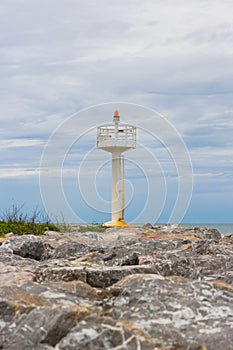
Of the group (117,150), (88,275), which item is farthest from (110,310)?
(117,150)

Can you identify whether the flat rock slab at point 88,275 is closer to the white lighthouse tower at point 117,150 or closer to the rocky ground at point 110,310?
the rocky ground at point 110,310

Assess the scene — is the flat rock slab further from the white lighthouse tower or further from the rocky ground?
the white lighthouse tower

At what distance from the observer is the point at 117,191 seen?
28375 mm

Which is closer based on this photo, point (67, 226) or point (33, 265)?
point (33, 265)

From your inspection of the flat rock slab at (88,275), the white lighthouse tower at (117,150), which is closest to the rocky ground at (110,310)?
the flat rock slab at (88,275)

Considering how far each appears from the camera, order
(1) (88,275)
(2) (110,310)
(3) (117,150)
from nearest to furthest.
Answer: (2) (110,310) → (1) (88,275) → (3) (117,150)

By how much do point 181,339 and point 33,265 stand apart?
317cm

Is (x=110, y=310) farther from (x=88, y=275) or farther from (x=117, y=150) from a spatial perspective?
(x=117, y=150)

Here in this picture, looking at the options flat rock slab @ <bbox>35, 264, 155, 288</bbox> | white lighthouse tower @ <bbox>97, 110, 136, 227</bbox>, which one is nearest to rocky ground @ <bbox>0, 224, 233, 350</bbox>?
flat rock slab @ <bbox>35, 264, 155, 288</bbox>

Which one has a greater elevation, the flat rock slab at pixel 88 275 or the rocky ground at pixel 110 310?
the flat rock slab at pixel 88 275

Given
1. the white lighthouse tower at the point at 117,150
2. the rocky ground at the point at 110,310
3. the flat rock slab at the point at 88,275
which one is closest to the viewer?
the rocky ground at the point at 110,310

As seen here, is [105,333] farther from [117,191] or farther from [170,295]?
[117,191]

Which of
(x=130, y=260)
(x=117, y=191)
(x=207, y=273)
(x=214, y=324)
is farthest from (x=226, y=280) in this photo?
(x=117, y=191)

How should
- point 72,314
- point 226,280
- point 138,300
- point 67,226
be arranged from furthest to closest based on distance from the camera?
point 67,226
point 226,280
point 138,300
point 72,314
